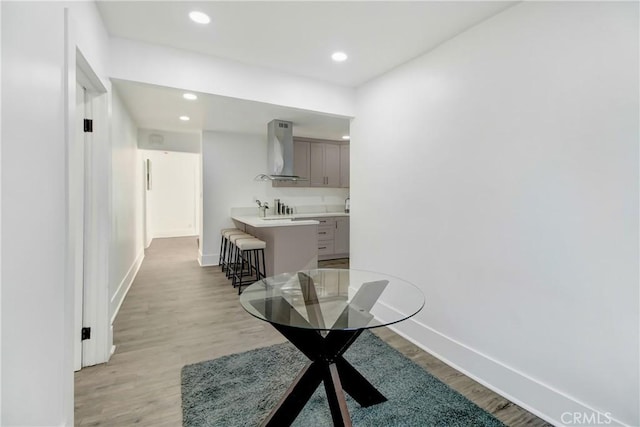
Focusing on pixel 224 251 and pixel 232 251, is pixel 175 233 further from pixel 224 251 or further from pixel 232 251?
pixel 232 251

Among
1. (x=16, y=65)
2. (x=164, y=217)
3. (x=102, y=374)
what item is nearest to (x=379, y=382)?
(x=102, y=374)

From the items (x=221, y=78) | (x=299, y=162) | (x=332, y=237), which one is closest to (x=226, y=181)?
A: (x=299, y=162)

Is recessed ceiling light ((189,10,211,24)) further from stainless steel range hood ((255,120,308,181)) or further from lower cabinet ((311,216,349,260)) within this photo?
lower cabinet ((311,216,349,260))

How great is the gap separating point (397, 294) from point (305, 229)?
7.49ft

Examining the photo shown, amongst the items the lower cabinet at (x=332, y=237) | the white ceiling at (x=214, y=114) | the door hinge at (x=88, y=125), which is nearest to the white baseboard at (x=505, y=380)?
the door hinge at (x=88, y=125)

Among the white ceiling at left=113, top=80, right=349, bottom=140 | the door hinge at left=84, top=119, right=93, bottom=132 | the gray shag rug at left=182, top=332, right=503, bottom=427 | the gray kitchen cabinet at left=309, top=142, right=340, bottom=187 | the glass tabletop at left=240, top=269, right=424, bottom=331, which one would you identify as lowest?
the gray shag rug at left=182, top=332, right=503, bottom=427

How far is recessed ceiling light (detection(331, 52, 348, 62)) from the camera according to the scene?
2.47m

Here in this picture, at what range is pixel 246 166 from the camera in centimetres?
541

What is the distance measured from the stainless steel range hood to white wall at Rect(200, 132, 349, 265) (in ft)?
3.32

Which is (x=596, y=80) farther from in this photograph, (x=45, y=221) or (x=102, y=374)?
(x=102, y=374)

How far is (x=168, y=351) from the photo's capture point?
7.74 feet

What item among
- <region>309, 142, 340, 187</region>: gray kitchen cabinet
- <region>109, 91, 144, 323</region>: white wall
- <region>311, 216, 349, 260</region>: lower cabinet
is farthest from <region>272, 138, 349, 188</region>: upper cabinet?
<region>109, 91, 144, 323</region>: white wall

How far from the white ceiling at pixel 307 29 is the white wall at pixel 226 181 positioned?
268cm

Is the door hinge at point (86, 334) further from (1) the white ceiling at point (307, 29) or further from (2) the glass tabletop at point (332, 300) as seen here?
(1) the white ceiling at point (307, 29)
